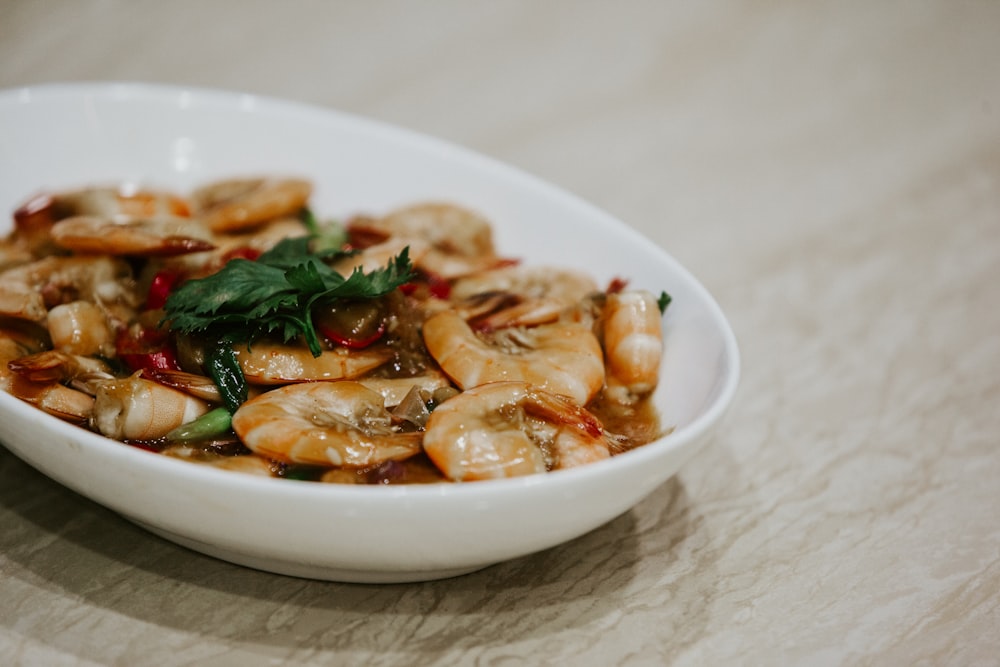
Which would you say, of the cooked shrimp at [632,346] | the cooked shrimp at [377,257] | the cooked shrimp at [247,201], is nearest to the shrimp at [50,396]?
the cooked shrimp at [377,257]

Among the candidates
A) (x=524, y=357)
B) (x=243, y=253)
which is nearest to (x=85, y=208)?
(x=243, y=253)

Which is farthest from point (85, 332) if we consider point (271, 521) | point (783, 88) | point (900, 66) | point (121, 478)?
point (900, 66)

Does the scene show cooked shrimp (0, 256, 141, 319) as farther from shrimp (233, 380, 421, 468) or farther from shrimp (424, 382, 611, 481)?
shrimp (424, 382, 611, 481)

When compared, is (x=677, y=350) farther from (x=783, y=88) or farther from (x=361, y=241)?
(x=783, y=88)

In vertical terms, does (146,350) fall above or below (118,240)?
below

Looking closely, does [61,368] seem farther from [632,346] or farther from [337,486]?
[632,346]

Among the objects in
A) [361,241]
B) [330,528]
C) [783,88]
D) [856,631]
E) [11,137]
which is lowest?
[856,631]
